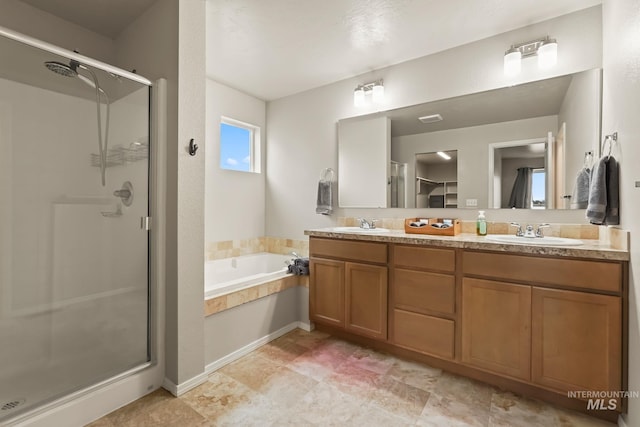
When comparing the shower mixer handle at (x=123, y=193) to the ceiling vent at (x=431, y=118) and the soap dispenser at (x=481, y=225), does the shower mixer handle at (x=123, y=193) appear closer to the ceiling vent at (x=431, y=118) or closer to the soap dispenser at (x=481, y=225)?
the ceiling vent at (x=431, y=118)

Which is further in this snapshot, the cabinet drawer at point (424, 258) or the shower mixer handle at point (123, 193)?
the cabinet drawer at point (424, 258)

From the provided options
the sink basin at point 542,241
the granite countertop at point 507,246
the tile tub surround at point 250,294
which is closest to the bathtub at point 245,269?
the tile tub surround at point 250,294

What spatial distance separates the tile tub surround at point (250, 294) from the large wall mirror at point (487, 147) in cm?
97

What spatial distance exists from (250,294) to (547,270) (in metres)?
1.97

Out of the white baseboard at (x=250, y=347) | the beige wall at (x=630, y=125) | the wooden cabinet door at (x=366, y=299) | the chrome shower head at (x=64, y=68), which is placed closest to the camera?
the beige wall at (x=630, y=125)

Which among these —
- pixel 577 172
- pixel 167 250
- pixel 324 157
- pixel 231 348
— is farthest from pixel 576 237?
pixel 167 250

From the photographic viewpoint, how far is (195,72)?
74.7 inches

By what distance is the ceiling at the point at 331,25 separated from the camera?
6.50 feet

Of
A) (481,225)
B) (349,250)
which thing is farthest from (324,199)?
(481,225)

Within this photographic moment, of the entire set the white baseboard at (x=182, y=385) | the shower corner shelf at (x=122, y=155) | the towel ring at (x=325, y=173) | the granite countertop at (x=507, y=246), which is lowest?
the white baseboard at (x=182, y=385)

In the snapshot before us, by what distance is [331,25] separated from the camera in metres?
2.20

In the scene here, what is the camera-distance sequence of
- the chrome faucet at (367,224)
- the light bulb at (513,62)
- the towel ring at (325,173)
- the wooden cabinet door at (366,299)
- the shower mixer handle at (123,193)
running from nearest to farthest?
the shower mixer handle at (123,193) < the light bulb at (513,62) < the wooden cabinet door at (366,299) < the chrome faucet at (367,224) < the towel ring at (325,173)

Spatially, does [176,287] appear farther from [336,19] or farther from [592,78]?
[592,78]

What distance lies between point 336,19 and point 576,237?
2.27m
